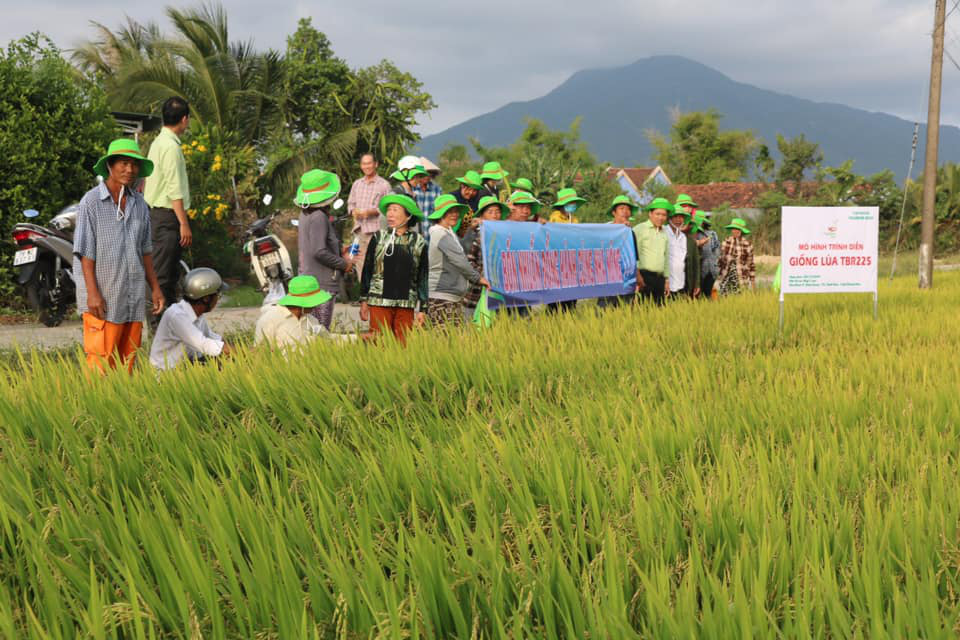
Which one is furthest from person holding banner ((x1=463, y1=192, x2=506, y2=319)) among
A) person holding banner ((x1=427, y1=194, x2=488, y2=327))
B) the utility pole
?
the utility pole

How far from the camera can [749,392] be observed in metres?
3.66

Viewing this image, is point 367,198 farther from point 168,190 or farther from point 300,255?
point 168,190

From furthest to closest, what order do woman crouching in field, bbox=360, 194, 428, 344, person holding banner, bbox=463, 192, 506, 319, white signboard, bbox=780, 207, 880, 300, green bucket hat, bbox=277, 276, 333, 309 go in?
person holding banner, bbox=463, 192, 506, 319
white signboard, bbox=780, 207, 880, 300
woman crouching in field, bbox=360, 194, 428, 344
green bucket hat, bbox=277, 276, 333, 309

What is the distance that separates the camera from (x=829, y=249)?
7035mm

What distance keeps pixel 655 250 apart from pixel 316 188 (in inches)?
167

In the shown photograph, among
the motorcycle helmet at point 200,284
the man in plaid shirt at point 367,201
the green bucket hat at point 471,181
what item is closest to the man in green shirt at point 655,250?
the green bucket hat at point 471,181

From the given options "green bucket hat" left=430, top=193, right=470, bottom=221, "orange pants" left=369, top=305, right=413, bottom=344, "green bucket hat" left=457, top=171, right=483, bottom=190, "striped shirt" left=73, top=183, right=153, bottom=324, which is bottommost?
"orange pants" left=369, top=305, right=413, bottom=344

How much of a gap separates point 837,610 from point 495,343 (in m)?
3.40

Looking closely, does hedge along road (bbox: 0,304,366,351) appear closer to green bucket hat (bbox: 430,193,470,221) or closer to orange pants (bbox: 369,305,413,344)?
orange pants (bbox: 369,305,413,344)

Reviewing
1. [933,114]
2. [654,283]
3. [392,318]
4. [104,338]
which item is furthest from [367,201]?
[933,114]

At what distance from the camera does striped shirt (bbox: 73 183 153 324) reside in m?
4.65

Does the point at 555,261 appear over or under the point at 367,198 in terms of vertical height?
under

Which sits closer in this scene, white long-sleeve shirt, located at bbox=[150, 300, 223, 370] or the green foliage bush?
white long-sleeve shirt, located at bbox=[150, 300, 223, 370]

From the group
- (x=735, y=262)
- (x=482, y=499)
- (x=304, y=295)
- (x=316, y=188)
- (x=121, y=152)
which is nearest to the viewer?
(x=482, y=499)
